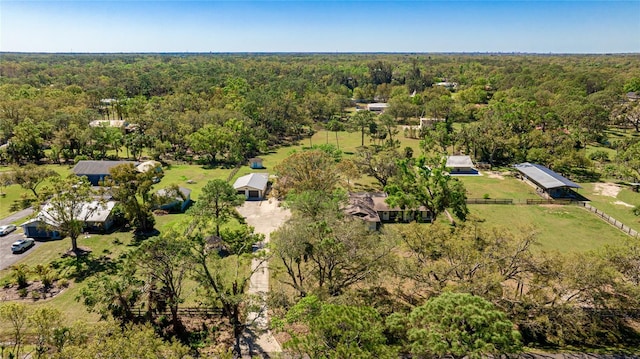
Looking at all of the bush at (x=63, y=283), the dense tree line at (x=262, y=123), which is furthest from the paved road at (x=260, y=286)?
the dense tree line at (x=262, y=123)

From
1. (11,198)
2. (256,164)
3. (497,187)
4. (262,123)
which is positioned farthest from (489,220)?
(11,198)

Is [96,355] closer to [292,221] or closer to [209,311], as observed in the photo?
[209,311]

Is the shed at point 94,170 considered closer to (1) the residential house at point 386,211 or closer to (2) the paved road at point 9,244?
(2) the paved road at point 9,244

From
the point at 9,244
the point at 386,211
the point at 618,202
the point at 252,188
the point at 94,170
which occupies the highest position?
the point at 94,170

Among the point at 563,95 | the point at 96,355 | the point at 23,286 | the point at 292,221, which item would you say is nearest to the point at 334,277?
the point at 292,221

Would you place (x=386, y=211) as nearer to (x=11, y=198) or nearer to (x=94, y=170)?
(x=94, y=170)

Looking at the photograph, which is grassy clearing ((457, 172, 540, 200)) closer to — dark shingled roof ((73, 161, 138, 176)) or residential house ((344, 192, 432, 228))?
residential house ((344, 192, 432, 228))

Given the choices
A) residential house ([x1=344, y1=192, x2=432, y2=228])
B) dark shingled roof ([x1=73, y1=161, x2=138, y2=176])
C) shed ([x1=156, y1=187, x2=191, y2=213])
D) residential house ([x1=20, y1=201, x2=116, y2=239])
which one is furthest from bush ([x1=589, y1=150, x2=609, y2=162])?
dark shingled roof ([x1=73, y1=161, x2=138, y2=176])
